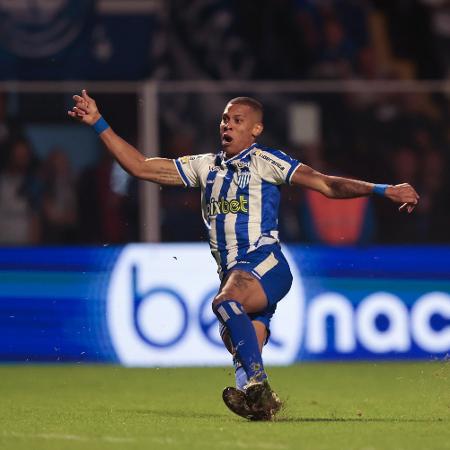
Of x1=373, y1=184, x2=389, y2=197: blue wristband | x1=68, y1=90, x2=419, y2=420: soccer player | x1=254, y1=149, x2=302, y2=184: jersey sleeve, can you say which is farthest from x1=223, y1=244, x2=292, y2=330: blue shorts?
x1=373, y1=184, x2=389, y2=197: blue wristband

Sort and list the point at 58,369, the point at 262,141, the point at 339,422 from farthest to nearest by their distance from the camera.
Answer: the point at 262,141 → the point at 58,369 → the point at 339,422

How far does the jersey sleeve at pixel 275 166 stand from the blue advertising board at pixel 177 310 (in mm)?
3875

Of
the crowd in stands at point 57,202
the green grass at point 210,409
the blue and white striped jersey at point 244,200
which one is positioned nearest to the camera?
the green grass at point 210,409

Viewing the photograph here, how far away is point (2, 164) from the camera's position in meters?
13.8

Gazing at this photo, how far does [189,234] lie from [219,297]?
19.0ft

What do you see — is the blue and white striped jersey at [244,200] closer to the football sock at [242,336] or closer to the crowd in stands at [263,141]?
the football sock at [242,336]

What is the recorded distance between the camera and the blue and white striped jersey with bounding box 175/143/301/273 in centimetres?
825

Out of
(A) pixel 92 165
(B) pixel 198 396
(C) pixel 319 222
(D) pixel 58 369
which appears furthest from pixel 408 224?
(B) pixel 198 396

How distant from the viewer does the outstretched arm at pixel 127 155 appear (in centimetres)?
817

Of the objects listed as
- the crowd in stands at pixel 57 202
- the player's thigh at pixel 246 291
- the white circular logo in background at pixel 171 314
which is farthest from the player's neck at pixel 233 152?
the crowd in stands at pixel 57 202

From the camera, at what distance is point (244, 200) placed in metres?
8.27

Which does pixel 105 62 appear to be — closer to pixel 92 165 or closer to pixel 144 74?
pixel 144 74

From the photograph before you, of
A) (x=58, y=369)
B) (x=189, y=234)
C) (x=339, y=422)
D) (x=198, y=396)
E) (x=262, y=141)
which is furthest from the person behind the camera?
(x=262, y=141)

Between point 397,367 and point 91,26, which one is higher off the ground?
point 91,26
